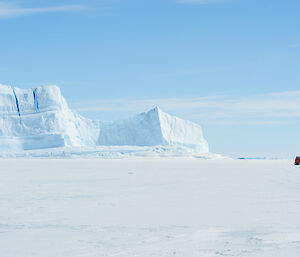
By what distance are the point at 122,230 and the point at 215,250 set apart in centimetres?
128

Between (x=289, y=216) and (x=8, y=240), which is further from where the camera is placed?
(x=289, y=216)

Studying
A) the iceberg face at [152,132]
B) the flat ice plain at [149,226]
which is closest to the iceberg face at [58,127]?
the iceberg face at [152,132]

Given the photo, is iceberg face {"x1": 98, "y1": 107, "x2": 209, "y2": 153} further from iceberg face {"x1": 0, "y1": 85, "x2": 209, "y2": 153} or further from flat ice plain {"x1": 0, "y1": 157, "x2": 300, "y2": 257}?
flat ice plain {"x1": 0, "y1": 157, "x2": 300, "y2": 257}

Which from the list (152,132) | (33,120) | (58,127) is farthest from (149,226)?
(152,132)

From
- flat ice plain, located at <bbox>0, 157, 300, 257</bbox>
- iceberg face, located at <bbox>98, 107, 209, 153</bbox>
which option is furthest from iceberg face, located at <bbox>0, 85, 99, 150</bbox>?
flat ice plain, located at <bbox>0, 157, 300, 257</bbox>

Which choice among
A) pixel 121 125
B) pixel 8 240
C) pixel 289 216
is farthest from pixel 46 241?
pixel 121 125

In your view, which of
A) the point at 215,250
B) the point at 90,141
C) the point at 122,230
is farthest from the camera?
the point at 90,141

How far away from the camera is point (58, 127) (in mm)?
52062

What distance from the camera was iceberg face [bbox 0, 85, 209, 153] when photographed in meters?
50.8

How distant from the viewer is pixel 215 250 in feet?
12.2

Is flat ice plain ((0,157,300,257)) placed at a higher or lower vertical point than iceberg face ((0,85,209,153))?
lower

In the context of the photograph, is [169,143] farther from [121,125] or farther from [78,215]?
[78,215]

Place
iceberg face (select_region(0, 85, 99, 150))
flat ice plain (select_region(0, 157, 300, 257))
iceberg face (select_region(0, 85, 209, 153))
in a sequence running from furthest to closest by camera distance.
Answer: iceberg face (select_region(0, 85, 209, 153)) < iceberg face (select_region(0, 85, 99, 150)) < flat ice plain (select_region(0, 157, 300, 257))

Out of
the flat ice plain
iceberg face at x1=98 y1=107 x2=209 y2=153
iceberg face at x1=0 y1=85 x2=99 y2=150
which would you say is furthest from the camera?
iceberg face at x1=98 y1=107 x2=209 y2=153
